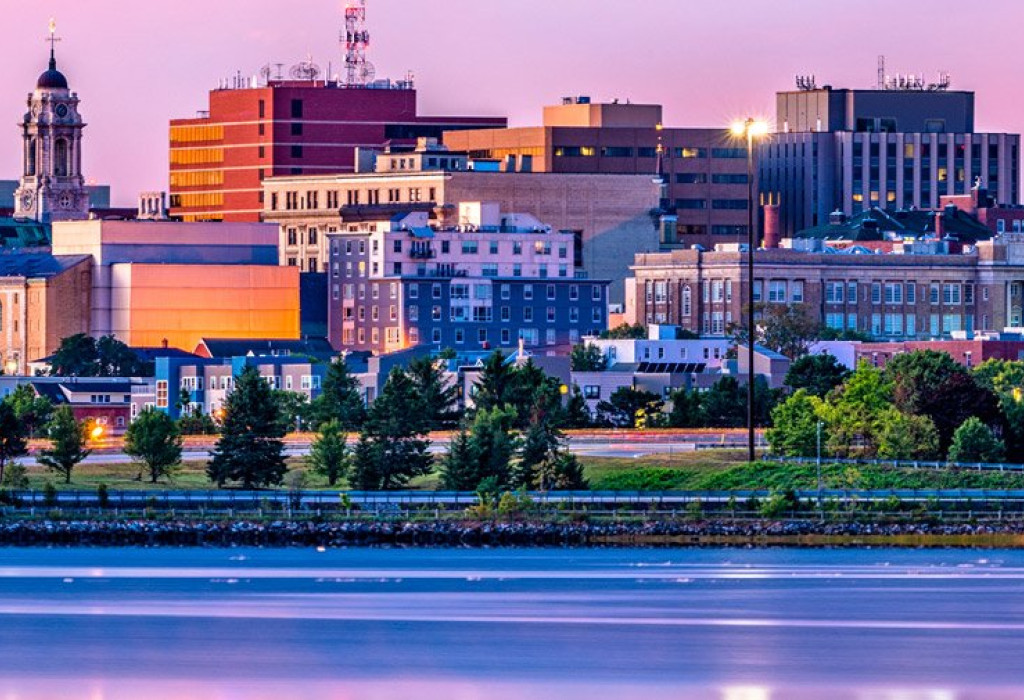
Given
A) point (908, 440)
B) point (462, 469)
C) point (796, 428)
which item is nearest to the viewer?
point (462, 469)

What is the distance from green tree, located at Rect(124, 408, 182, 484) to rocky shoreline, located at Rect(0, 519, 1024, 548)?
70.2 feet

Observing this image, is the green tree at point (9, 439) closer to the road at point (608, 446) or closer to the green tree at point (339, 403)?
the road at point (608, 446)

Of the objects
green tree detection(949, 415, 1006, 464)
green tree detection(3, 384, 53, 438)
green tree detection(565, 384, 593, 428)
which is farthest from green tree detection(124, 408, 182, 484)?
green tree detection(949, 415, 1006, 464)

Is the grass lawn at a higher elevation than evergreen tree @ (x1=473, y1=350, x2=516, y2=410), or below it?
below

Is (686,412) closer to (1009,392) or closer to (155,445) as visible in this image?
(1009,392)

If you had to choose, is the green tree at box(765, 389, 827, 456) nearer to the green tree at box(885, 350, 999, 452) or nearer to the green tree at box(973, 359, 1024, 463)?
the green tree at box(885, 350, 999, 452)

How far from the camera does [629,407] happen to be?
186 metres

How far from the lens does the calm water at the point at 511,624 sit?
79.4 m

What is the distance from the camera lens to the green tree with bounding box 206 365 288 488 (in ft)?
471

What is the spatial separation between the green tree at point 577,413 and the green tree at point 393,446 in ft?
95.0

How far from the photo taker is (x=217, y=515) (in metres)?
127

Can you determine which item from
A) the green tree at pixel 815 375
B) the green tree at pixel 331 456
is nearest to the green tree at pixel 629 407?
the green tree at pixel 815 375

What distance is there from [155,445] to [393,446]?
1048cm

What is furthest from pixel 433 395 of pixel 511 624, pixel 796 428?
pixel 511 624
